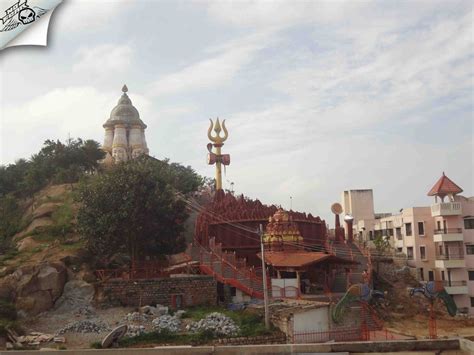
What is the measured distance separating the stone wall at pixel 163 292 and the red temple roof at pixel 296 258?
379cm

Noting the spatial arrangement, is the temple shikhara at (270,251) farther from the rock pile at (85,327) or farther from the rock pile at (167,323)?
the rock pile at (85,327)

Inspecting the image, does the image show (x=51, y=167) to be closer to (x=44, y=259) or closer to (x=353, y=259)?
(x=44, y=259)

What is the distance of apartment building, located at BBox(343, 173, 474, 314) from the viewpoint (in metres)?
38.0

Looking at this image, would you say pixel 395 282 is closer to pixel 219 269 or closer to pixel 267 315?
pixel 219 269

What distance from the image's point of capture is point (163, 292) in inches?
1120

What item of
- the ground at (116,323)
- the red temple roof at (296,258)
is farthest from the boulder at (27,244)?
the red temple roof at (296,258)

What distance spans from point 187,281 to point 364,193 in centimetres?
3493

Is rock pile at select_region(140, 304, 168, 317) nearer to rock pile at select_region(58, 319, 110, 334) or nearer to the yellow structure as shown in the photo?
rock pile at select_region(58, 319, 110, 334)

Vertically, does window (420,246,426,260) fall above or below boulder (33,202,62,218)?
below

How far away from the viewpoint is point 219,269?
30.1m

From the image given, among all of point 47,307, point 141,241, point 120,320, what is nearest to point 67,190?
point 141,241

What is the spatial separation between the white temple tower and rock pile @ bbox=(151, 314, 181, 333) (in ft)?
113

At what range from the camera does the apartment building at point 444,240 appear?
38000 millimetres

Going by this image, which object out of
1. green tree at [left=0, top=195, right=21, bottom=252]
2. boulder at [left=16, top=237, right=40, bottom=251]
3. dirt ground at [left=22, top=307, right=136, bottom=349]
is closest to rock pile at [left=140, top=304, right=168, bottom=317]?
dirt ground at [left=22, top=307, right=136, bottom=349]
